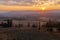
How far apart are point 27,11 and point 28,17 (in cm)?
6

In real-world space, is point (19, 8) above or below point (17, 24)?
above

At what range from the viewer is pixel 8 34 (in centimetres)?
111

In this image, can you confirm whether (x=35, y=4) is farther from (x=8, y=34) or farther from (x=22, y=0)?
(x=8, y=34)

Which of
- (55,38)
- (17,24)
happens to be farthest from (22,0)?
(55,38)

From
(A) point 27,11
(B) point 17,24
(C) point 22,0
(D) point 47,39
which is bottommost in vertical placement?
(D) point 47,39

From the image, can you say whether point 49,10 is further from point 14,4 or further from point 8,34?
point 8,34

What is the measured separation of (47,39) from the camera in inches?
43.3

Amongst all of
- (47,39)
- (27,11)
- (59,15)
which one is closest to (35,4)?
(27,11)

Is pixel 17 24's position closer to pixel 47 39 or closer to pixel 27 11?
pixel 27 11

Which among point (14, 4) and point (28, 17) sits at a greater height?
point (14, 4)

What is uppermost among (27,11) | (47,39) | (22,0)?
(22,0)

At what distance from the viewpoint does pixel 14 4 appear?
107 cm

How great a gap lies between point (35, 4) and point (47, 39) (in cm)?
35

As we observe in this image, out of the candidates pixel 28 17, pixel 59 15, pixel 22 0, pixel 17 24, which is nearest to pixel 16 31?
pixel 17 24
